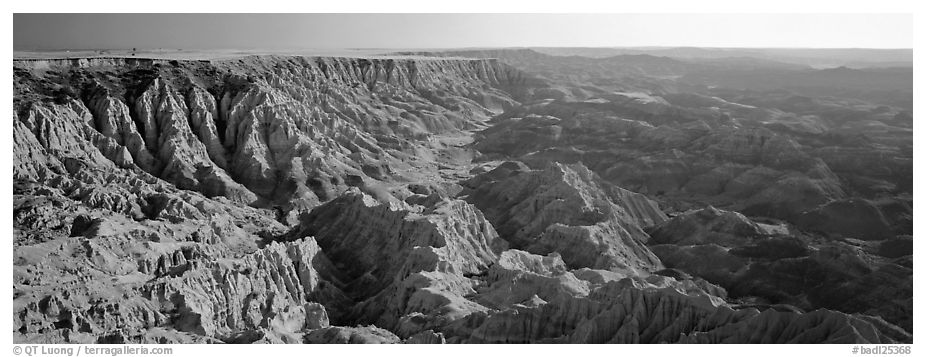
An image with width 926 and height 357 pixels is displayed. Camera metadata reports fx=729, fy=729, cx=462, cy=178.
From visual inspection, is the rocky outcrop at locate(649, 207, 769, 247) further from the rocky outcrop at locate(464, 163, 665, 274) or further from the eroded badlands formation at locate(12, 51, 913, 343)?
the rocky outcrop at locate(464, 163, 665, 274)

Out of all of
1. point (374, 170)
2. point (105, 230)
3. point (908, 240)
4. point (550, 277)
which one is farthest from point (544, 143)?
point (105, 230)

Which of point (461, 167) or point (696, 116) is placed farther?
point (696, 116)

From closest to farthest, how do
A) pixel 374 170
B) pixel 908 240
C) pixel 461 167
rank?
pixel 908 240 < pixel 374 170 < pixel 461 167

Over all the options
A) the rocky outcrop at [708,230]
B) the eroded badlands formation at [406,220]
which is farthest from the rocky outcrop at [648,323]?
the rocky outcrop at [708,230]

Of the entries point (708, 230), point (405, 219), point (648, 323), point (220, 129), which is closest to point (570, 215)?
point (708, 230)

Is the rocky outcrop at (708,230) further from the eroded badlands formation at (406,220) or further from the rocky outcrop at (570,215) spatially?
the rocky outcrop at (570,215)

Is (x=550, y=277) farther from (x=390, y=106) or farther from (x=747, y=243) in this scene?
(x=390, y=106)

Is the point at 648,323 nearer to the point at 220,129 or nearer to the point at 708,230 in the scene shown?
the point at 708,230
